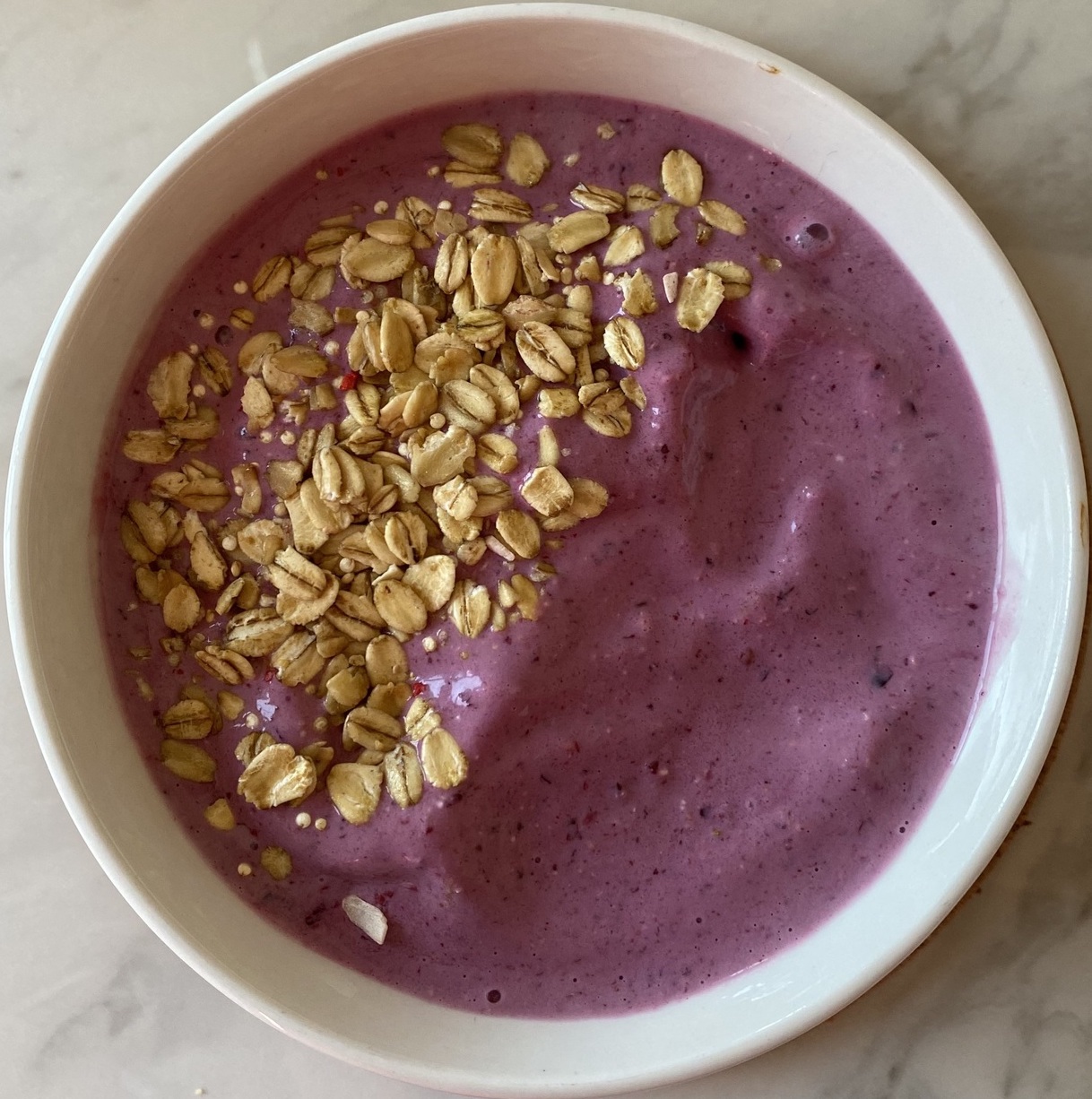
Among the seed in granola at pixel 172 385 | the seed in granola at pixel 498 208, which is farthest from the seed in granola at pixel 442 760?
the seed in granola at pixel 498 208

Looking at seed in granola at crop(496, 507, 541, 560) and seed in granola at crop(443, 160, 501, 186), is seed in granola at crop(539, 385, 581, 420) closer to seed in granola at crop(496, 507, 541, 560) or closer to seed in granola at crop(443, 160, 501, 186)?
seed in granola at crop(496, 507, 541, 560)

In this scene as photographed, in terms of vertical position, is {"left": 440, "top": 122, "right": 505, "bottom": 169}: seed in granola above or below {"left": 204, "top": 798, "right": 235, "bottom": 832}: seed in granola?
above

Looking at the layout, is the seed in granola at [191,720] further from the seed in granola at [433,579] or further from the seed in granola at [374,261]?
the seed in granola at [374,261]

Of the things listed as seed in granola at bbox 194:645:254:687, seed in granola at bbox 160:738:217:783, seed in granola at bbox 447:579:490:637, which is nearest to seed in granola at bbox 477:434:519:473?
seed in granola at bbox 447:579:490:637

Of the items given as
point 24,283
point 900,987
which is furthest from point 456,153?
point 900,987

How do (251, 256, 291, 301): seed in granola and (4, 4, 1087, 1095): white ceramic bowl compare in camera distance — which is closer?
(4, 4, 1087, 1095): white ceramic bowl

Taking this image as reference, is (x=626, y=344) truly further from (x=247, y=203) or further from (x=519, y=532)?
(x=247, y=203)

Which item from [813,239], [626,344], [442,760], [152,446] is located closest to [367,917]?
[442,760]
